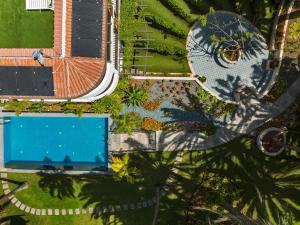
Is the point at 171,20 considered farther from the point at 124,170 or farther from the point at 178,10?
the point at 124,170

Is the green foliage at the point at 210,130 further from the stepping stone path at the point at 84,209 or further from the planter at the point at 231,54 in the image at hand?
the planter at the point at 231,54

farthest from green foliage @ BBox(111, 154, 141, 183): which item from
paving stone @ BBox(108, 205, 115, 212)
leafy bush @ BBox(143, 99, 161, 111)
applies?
Answer: leafy bush @ BBox(143, 99, 161, 111)

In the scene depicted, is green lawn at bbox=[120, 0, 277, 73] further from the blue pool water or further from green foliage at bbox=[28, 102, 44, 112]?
green foliage at bbox=[28, 102, 44, 112]

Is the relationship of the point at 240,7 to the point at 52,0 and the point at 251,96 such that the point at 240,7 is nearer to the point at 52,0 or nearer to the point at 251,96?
the point at 251,96

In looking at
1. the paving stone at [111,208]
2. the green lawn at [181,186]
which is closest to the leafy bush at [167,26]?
the green lawn at [181,186]

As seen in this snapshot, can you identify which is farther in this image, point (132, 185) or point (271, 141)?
A: point (132, 185)

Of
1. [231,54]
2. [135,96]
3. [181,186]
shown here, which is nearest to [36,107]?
[135,96]
